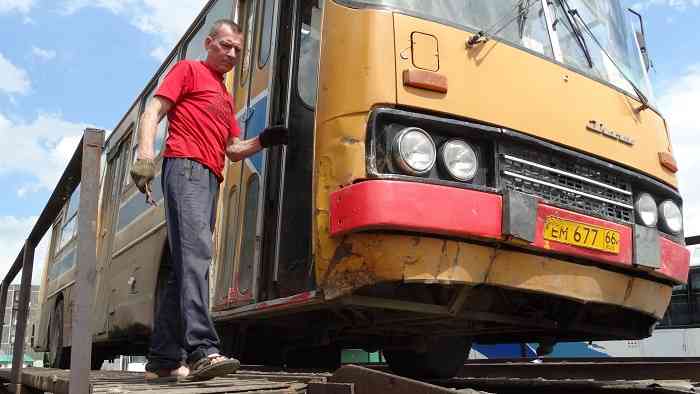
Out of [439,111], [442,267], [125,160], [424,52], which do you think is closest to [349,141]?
[439,111]

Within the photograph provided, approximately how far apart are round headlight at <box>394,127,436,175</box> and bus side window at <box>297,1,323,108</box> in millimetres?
781

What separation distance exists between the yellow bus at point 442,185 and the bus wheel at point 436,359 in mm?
15

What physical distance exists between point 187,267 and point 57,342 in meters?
6.87

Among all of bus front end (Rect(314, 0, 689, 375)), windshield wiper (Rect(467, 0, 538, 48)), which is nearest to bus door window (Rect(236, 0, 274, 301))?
bus front end (Rect(314, 0, 689, 375))

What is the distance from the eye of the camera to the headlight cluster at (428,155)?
3031 mm

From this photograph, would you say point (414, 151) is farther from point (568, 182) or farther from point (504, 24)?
point (504, 24)

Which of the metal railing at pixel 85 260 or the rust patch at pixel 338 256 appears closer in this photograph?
the metal railing at pixel 85 260

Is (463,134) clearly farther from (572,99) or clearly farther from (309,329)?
(309,329)

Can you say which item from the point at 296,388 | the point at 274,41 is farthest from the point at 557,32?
the point at 296,388

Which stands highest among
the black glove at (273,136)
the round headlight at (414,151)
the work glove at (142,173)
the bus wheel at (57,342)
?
the black glove at (273,136)

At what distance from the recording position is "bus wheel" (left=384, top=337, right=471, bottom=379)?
457 centimetres

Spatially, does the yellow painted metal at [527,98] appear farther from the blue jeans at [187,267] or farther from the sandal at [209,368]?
the sandal at [209,368]

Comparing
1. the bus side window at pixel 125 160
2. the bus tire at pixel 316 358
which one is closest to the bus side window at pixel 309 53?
the bus tire at pixel 316 358

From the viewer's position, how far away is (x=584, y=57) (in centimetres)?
395
